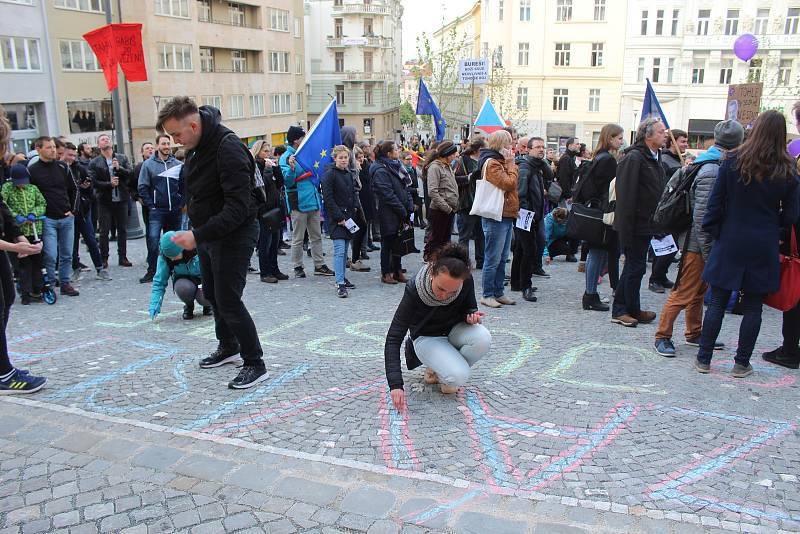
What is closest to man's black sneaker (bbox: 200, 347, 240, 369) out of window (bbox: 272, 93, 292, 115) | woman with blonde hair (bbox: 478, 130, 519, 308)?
woman with blonde hair (bbox: 478, 130, 519, 308)

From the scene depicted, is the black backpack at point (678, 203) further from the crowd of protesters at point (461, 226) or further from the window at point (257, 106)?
the window at point (257, 106)

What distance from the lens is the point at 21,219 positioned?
26.3 feet

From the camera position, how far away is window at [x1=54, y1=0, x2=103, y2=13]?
35.3 meters

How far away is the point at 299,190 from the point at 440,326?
5341 millimetres

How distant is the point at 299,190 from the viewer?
31.4 feet

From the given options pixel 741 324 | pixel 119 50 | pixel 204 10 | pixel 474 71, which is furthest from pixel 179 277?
pixel 204 10

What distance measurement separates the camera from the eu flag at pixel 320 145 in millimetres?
9367

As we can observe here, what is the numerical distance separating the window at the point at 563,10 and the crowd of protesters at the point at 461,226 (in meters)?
42.8

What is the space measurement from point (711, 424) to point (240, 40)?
168 ft

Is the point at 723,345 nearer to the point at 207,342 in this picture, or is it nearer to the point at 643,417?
the point at 643,417

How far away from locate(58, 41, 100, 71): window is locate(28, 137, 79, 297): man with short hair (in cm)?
3190

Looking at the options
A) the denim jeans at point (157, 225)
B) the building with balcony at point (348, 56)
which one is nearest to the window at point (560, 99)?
the building with balcony at point (348, 56)

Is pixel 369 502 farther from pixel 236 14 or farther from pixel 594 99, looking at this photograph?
pixel 236 14

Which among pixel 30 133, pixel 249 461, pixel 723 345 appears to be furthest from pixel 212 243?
pixel 30 133
